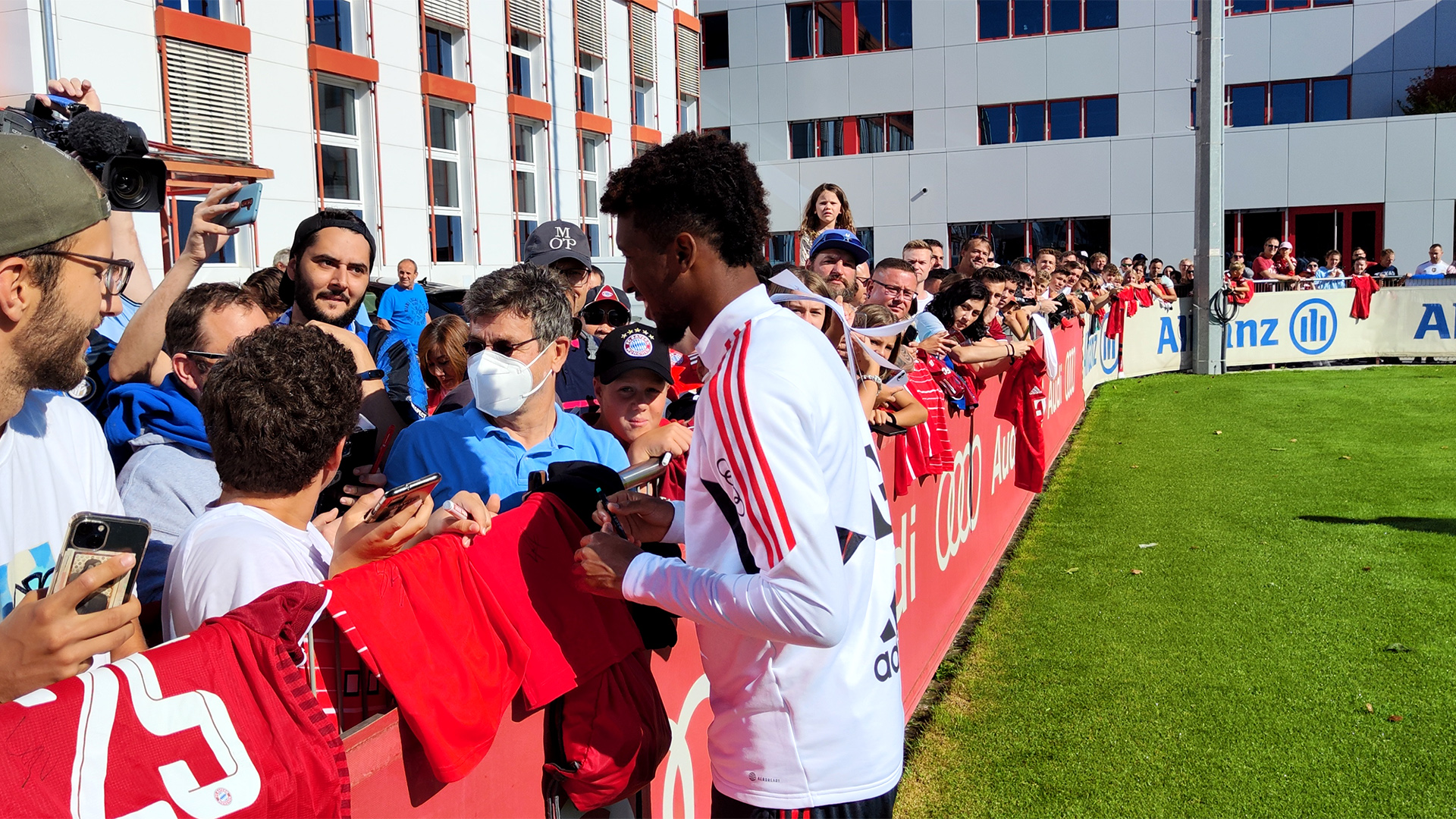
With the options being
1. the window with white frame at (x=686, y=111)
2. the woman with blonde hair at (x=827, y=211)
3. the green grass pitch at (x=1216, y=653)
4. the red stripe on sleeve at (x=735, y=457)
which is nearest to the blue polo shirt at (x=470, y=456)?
the red stripe on sleeve at (x=735, y=457)

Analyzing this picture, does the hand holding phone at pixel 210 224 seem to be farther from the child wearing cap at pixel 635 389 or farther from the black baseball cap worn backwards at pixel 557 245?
the black baseball cap worn backwards at pixel 557 245

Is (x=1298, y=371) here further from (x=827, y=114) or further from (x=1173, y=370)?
(x=827, y=114)

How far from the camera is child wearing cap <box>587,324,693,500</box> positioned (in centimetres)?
402

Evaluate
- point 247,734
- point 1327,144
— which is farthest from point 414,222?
point 1327,144

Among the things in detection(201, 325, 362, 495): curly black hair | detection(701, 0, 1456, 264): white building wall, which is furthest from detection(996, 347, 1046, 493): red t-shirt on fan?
detection(701, 0, 1456, 264): white building wall

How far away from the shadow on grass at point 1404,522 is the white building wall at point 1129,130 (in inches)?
856

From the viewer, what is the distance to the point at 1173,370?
21.8m

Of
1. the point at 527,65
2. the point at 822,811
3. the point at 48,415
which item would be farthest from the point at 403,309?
the point at 527,65

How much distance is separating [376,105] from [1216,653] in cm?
1572

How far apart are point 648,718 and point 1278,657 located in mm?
4734

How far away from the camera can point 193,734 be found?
165cm

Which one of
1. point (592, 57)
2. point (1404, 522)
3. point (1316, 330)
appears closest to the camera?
point (1404, 522)

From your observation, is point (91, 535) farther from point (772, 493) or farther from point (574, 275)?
point (574, 275)

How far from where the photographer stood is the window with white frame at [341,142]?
16953mm
